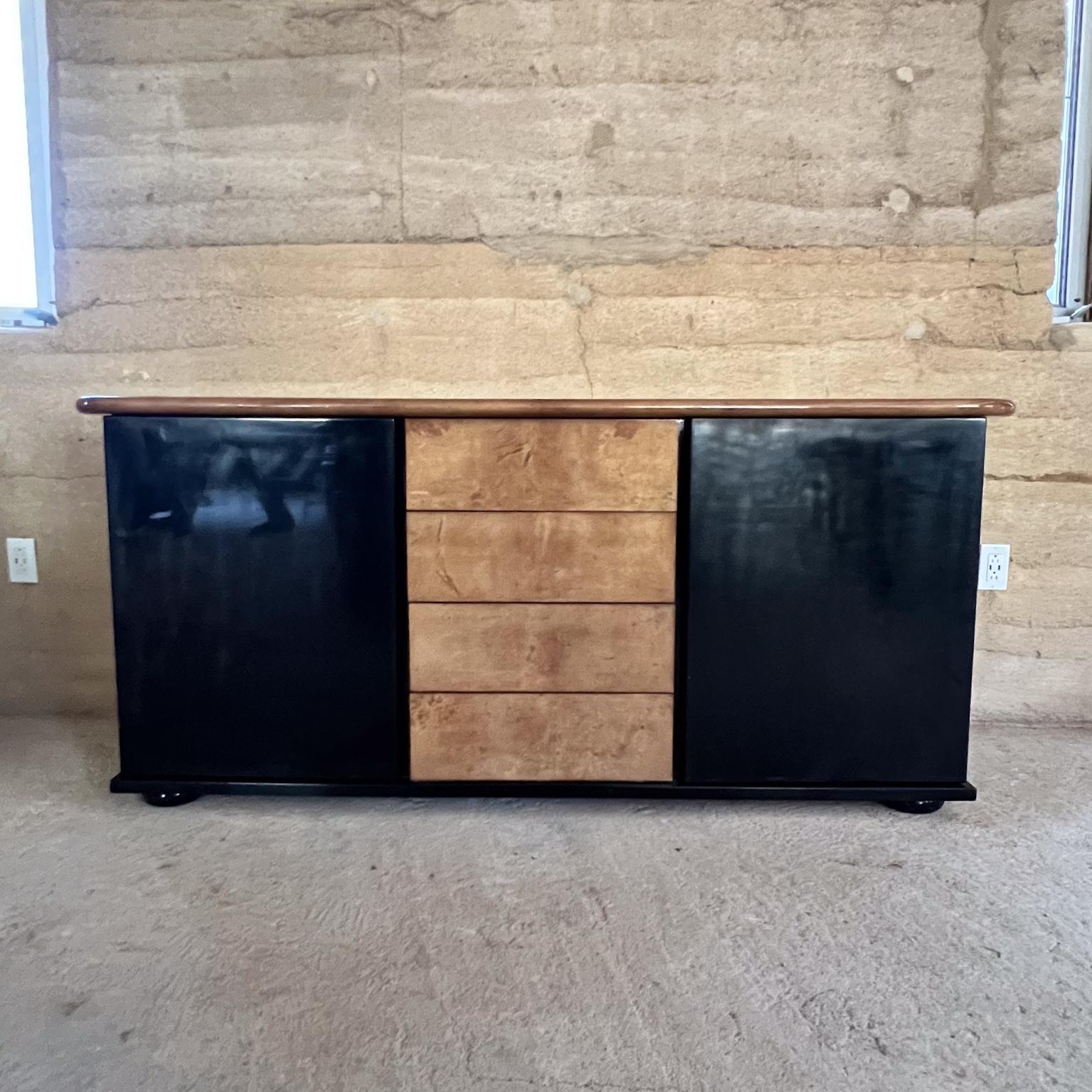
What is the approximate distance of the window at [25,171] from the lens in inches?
73.1

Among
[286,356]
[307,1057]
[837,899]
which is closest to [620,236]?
[286,356]

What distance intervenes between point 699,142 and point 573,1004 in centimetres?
170

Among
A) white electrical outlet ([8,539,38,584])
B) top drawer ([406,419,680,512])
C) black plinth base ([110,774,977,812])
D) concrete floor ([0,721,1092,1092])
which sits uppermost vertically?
top drawer ([406,419,680,512])

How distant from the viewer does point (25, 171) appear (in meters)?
1.91

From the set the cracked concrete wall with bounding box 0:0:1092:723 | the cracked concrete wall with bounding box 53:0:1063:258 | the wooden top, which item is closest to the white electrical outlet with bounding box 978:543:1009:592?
the cracked concrete wall with bounding box 0:0:1092:723

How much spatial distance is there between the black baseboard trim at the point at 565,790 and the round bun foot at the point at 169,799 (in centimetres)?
2

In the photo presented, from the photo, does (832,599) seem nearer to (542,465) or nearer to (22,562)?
(542,465)

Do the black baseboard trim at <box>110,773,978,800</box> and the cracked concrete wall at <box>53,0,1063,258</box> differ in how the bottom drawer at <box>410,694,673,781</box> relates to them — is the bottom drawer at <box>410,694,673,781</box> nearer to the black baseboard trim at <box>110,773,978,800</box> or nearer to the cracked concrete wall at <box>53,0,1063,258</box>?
the black baseboard trim at <box>110,773,978,800</box>

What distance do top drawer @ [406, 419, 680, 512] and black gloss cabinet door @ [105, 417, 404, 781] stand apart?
71 mm

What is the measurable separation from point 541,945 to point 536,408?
2.72 ft

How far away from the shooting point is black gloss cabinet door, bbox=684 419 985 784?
1394 mm

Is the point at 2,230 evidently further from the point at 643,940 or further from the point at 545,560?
the point at 643,940

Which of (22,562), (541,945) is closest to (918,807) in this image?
(541,945)

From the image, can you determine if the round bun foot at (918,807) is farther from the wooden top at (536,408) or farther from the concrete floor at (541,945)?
the wooden top at (536,408)
